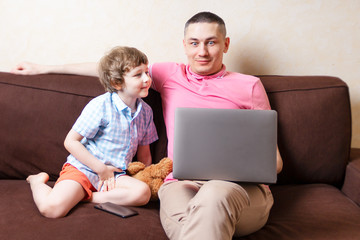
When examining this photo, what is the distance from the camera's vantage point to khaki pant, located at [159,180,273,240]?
1039mm

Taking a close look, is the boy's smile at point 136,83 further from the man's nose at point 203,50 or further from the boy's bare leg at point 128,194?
the boy's bare leg at point 128,194

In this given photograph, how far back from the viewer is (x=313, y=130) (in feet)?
5.31

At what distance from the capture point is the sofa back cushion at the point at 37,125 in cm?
160

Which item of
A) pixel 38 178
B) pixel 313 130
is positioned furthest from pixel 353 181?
pixel 38 178

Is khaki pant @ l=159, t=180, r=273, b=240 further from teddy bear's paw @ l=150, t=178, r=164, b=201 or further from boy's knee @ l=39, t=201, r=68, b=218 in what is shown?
boy's knee @ l=39, t=201, r=68, b=218

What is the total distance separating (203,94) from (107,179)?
0.54m

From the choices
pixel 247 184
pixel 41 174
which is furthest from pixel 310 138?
pixel 41 174

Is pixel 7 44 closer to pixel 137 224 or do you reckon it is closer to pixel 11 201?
pixel 11 201

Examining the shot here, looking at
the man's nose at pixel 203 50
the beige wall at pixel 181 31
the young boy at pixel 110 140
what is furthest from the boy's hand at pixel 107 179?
the beige wall at pixel 181 31

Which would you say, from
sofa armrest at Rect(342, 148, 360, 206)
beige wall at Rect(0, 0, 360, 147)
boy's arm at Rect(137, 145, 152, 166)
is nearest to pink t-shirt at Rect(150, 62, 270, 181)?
boy's arm at Rect(137, 145, 152, 166)

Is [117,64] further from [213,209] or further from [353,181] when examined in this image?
[353,181]

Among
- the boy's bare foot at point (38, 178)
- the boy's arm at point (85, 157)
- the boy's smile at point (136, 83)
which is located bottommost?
the boy's bare foot at point (38, 178)

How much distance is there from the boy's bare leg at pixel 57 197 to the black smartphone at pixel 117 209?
0.09 meters

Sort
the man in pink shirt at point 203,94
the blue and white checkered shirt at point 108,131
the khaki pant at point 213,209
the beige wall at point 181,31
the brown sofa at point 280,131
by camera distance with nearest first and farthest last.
Result: the khaki pant at point 213,209
the man in pink shirt at point 203,94
the blue and white checkered shirt at point 108,131
the brown sofa at point 280,131
the beige wall at point 181,31
